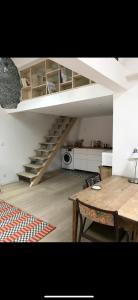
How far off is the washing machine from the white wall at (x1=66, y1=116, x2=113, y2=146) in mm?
641

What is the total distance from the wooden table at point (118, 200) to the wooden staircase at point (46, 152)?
8.40ft

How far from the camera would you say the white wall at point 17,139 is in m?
4.38

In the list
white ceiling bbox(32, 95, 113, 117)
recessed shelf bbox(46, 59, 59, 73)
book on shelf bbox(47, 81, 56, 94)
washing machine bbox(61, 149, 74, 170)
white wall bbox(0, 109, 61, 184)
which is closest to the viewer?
white ceiling bbox(32, 95, 113, 117)

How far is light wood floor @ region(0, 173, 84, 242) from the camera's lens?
245 centimetres

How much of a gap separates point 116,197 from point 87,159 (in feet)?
11.7

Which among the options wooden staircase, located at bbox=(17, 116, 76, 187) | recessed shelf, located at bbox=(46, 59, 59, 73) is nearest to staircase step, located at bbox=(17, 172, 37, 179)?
wooden staircase, located at bbox=(17, 116, 76, 187)

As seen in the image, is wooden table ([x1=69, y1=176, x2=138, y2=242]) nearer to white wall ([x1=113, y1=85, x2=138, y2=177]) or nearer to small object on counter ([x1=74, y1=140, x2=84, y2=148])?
white wall ([x1=113, y1=85, x2=138, y2=177])

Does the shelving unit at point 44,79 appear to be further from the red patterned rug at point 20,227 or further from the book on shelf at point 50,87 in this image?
the red patterned rug at point 20,227

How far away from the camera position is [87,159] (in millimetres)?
5348

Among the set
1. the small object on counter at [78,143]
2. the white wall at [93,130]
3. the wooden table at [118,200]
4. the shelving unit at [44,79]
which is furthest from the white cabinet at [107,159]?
the small object on counter at [78,143]
